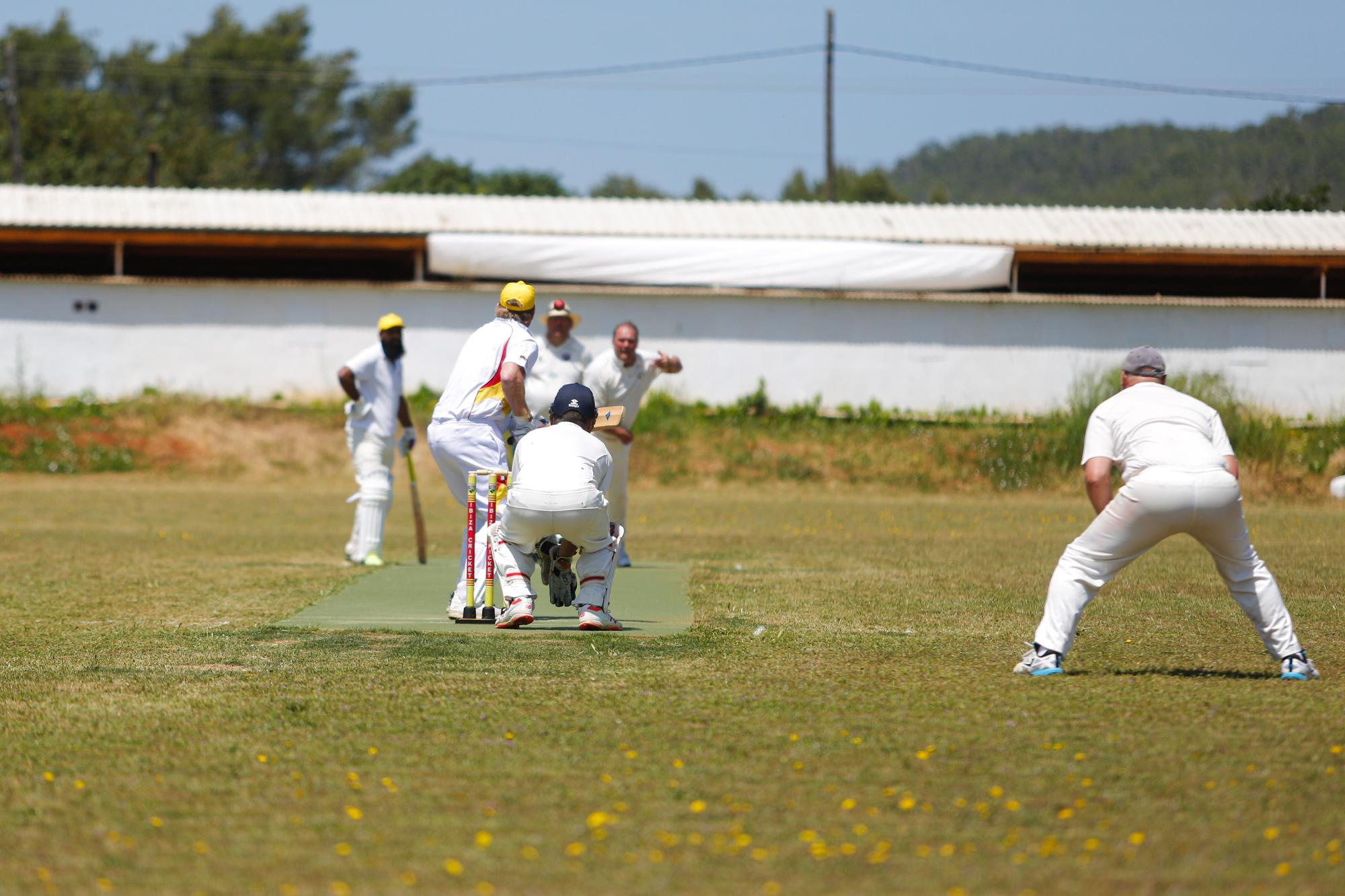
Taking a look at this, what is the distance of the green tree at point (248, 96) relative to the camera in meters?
72.4

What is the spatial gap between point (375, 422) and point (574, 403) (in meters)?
4.66

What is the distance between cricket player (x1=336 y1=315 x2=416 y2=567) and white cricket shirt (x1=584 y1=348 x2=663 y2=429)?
1637 mm

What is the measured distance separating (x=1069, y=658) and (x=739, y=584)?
13.4 ft

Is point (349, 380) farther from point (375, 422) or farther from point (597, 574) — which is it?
point (597, 574)

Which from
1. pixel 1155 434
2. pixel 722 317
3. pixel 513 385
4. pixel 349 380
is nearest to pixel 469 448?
pixel 513 385

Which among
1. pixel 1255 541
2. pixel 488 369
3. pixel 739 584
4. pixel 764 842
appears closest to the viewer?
pixel 764 842

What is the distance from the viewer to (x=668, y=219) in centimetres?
3052

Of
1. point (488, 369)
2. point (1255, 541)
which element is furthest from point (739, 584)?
point (1255, 541)

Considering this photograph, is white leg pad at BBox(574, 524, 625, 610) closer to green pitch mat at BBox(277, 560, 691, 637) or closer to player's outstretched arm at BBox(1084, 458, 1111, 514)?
green pitch mat at BBox(277, 560, 691, 637)

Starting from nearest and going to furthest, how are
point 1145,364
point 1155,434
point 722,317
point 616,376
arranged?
point 1155,434
point 1145,364
point 616,376
point 722,317

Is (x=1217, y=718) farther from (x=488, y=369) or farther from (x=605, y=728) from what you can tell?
(x=488, y=369)

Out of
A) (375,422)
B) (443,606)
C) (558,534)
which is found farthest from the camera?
(375,422)

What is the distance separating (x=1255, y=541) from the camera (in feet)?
54.1

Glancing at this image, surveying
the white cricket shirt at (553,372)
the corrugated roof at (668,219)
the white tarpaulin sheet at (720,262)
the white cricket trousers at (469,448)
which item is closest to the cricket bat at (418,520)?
the white cricket shirt at (553,372)
